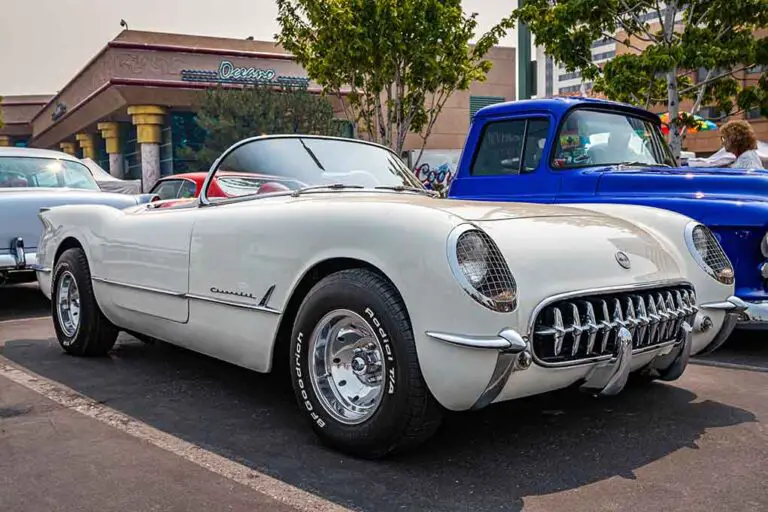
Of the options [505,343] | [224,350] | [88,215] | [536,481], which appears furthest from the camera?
[88,215]

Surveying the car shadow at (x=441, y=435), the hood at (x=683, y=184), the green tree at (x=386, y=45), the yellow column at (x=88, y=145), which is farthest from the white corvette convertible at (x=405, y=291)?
the yellow column at (x=88, y=145)

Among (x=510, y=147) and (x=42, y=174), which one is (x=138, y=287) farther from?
(x=42, y=174)

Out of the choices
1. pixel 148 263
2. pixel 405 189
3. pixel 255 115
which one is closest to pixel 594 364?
pixel 405 189

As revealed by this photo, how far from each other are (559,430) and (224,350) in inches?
61.8

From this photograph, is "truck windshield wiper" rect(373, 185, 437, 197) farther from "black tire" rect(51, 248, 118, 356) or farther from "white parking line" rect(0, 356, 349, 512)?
"black tire" rect(51, 248, 118, 356)

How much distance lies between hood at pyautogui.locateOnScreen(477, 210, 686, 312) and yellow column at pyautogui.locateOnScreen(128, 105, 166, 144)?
26252mm

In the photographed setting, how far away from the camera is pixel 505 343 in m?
2.52

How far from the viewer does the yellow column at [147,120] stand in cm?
2742

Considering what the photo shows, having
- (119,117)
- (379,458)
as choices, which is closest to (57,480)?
(379,458)

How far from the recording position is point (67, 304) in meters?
5.00

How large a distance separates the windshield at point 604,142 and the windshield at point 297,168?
1956 millimetres

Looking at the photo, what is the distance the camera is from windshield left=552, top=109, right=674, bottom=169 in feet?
18.9

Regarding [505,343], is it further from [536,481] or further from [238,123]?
[238,123]

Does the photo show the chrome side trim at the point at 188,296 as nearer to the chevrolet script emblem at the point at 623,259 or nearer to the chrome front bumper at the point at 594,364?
the chrome front bumper at the point at 594,364
